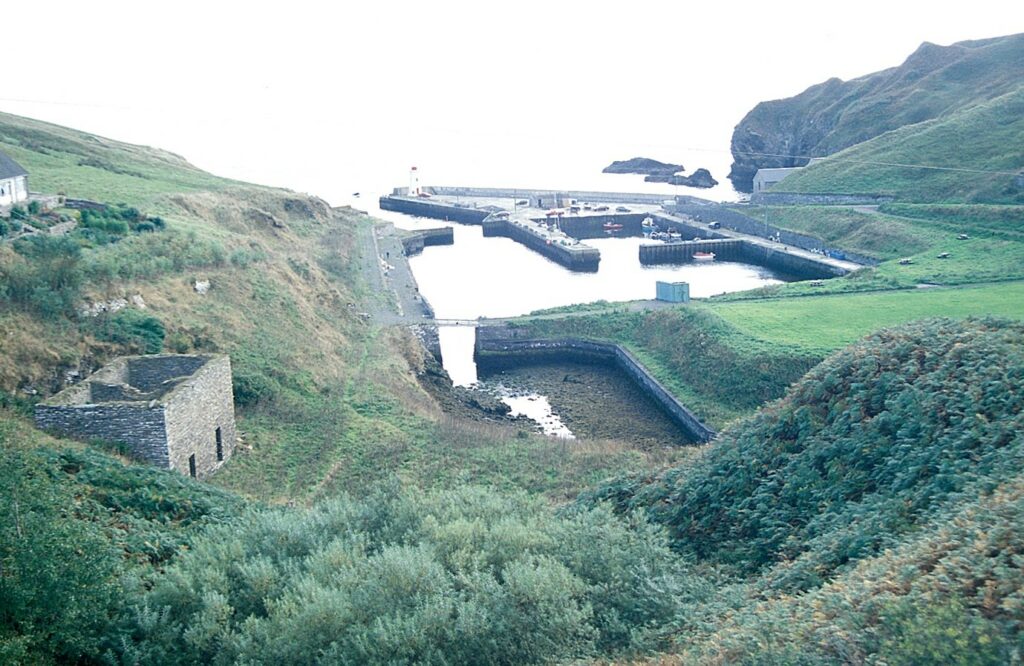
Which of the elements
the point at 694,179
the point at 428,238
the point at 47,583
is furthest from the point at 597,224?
the point at 47,583

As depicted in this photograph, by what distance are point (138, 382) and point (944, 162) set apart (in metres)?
63.8

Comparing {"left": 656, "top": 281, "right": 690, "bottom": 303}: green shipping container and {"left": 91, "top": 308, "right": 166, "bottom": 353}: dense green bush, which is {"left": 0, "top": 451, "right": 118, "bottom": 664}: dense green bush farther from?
{"left": 656, "top": 281, "right": 690, "bottom": 303}: green shipping container

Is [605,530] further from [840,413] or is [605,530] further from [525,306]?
[525,306]

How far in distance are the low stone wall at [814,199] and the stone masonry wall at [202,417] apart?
2226 inches

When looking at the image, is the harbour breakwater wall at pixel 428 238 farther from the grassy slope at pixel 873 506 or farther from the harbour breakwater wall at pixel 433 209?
the grassy slope at pixel 873 506

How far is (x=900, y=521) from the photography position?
36.1 feet

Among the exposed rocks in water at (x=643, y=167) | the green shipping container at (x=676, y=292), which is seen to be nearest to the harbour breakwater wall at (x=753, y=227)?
the green shipping container at (x=676, y=292)

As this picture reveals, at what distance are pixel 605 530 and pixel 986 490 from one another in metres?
4.90

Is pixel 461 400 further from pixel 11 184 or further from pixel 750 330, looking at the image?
pixel 11 184

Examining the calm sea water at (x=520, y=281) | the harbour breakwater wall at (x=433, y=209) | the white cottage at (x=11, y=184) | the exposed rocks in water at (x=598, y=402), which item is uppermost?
the white cottage at (x=11, y=184)

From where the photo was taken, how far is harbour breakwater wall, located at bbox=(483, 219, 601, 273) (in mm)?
63844

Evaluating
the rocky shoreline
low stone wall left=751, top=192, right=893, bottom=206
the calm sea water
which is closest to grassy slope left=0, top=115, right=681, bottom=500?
the calm sea water

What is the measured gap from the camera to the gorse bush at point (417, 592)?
9.97 meters

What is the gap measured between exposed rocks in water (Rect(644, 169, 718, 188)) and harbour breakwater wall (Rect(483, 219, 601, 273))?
5768 cm
